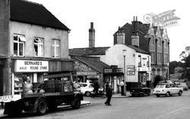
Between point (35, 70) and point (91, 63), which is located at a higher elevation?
point (91, 63)

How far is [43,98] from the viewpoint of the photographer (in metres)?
21.4

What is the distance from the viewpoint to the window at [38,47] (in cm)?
3358

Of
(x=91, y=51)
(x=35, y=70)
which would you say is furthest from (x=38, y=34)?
(x=91, y=51)

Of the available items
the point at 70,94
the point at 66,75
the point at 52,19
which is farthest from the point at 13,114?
the point at 52,19

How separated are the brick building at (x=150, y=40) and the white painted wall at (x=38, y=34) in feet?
87.8

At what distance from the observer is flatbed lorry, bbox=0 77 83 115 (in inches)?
801

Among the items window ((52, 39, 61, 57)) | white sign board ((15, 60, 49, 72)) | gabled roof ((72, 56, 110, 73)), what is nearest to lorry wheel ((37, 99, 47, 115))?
white sign board ((15, 60, 49, 72))

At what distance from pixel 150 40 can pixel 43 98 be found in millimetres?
49099

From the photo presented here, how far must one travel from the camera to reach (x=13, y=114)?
21.4 metres

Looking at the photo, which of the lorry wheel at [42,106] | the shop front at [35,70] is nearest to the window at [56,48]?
the shop front at [35,70]

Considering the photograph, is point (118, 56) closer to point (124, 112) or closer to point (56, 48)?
point (56, 48)

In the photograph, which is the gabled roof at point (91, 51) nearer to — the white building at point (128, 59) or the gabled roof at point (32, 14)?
the white building at point (128, 59)

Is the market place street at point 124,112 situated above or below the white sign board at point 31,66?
below

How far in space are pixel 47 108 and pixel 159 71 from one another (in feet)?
170
